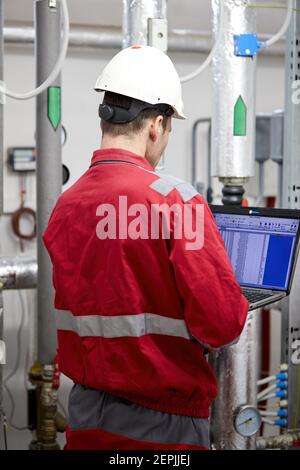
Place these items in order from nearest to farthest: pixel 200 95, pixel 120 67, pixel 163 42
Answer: pixel 120 67 < pixel 163 42 < pixel 200 95

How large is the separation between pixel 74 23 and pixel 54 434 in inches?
77.3

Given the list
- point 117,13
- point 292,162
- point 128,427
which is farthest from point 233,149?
point 117,13

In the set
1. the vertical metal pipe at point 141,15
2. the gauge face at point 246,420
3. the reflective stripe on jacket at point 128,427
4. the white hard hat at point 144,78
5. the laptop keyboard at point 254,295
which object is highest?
the vertical metal pipe at point 141,15

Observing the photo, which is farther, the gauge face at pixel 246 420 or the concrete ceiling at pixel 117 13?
the concrete ceiling at pixel 117 13

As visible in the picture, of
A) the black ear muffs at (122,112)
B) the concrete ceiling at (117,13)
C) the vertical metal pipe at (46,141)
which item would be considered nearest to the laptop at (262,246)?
the black ear muffs at (122,112)

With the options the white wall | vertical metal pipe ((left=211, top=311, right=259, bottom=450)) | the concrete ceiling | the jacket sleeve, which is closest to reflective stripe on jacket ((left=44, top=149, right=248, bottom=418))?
the jacket sleeve

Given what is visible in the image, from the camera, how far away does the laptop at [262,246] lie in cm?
175

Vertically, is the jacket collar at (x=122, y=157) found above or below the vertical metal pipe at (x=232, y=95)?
below

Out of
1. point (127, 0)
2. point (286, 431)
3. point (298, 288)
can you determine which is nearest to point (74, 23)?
point (127, 0)

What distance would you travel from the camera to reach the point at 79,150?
3.58 meters

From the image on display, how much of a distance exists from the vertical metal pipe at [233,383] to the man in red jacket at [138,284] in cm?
51

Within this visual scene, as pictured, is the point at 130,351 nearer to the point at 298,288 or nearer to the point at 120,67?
the point at 120,67

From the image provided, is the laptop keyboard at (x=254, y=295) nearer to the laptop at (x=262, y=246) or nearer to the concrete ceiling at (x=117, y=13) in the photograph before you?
the laptop at (x=262, y=246)

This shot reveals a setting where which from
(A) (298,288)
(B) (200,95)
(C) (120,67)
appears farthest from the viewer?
(B) (200,95)
